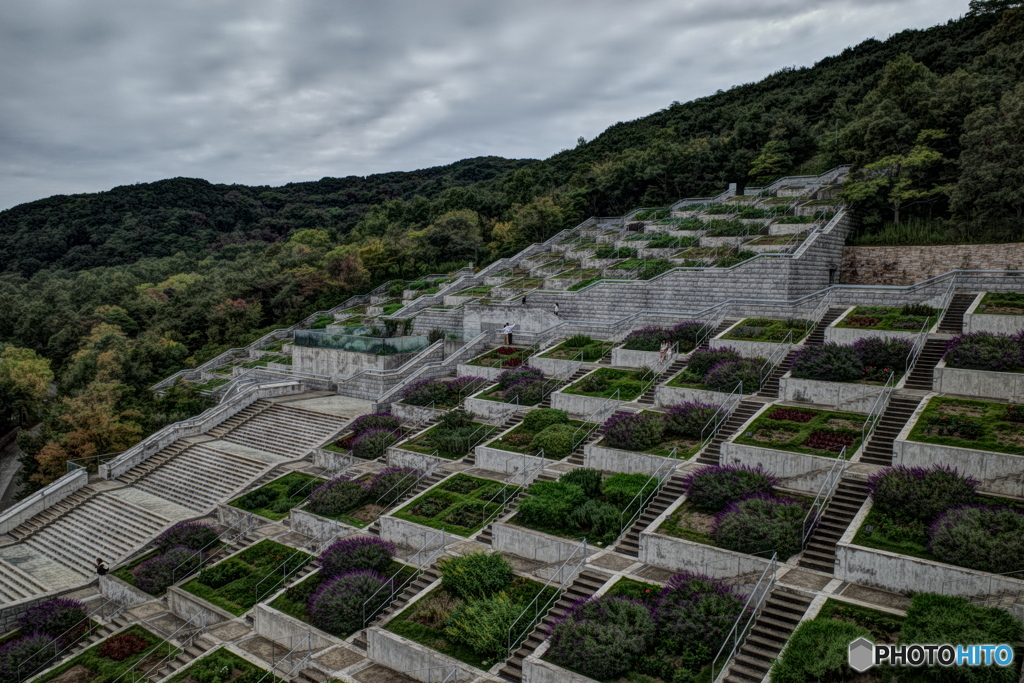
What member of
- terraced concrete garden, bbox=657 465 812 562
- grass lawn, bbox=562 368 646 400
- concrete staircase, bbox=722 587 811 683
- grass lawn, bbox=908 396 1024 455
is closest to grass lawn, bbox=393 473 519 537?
terraced concrete garden, bbox=657 465 812 562

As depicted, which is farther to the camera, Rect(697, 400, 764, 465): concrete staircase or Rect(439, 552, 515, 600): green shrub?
Rect(697, 400, 764, 465): concrete staircase

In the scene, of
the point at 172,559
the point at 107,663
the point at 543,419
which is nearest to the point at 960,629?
the point at 543,419

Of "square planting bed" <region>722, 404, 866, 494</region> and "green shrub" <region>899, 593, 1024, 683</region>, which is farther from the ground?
"square planting bed" <region>722, 404, 866, 494</region>

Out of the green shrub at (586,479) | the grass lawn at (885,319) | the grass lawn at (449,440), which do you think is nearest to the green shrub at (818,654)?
the green shrub at (586,479)

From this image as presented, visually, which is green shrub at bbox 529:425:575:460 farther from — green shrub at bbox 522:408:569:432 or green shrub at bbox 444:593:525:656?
green shrub at bbox 444:593:525:656

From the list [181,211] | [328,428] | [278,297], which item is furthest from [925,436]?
[181,211]

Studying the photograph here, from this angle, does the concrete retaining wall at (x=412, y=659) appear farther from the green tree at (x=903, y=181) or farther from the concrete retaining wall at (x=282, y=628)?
the green tree at (x=903, y=181)

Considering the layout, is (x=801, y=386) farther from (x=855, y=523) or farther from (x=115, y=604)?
(x=115, y=604)
